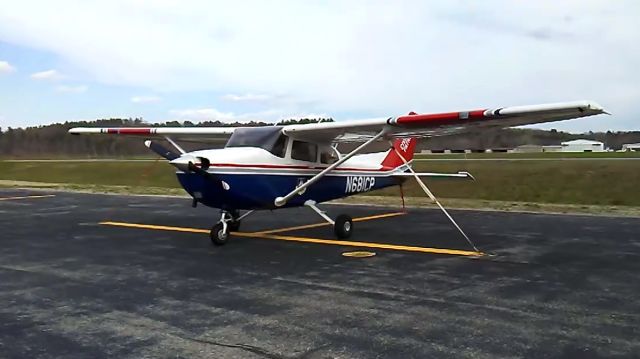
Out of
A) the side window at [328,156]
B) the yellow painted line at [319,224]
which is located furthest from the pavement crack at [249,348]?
the side window at [328,156]

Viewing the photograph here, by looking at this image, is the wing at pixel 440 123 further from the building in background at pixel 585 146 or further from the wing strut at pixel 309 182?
the building in background at pixel 585 146

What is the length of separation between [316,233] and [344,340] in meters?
7.24

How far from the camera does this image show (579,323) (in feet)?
17.2

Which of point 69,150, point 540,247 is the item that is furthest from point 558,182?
point 69,150

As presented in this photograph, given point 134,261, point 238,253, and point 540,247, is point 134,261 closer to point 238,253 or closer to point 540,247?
point 238,253

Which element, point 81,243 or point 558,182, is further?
point 558,182

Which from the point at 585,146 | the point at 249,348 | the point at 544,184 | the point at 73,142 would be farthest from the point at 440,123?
the point at 585,146

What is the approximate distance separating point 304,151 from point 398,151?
4.04 m

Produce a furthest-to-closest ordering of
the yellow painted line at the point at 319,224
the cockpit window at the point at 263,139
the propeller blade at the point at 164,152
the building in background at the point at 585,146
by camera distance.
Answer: the building in background at the point at 585,146
the yellow painted line at the point at 319,224
the cockpit window at the point at 263,139
the propeller blade at the point at 164,152

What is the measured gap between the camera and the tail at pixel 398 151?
47.2ft

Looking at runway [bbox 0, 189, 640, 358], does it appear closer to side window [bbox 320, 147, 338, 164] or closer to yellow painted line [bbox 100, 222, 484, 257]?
yellow painted line [bbox 100, 222, 484, 257]

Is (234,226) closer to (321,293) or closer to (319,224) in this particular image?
(319,224)

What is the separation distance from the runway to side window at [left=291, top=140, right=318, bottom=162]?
160 centimetres

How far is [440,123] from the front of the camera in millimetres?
9656
